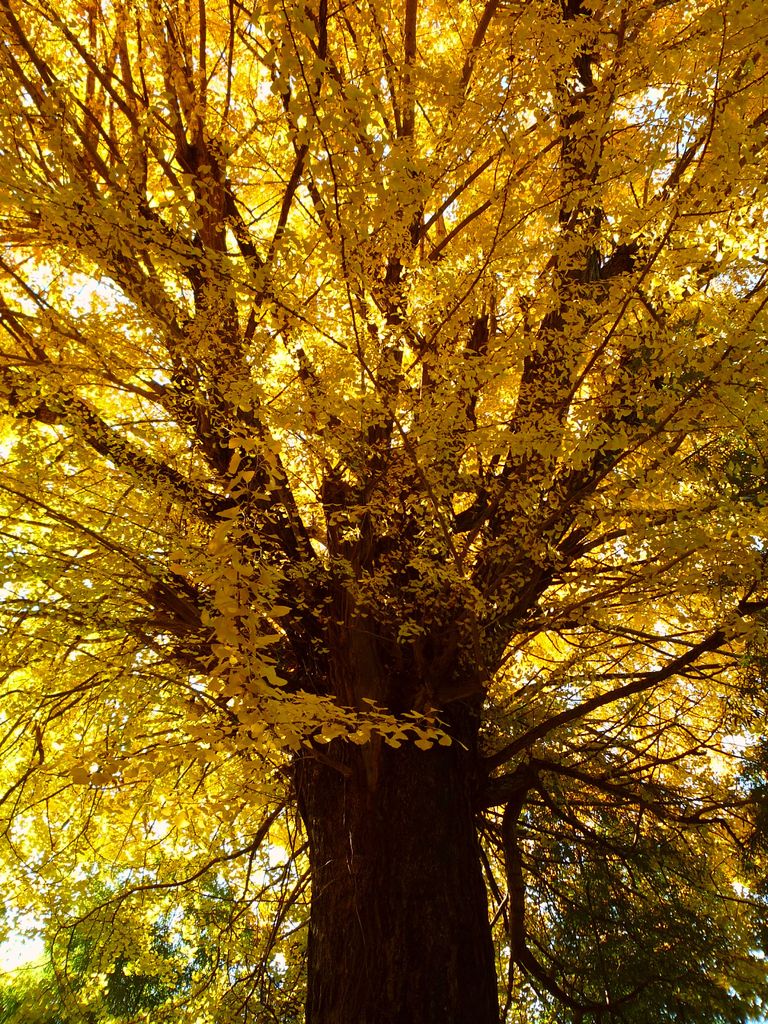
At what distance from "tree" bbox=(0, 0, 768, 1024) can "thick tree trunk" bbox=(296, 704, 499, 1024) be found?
0.05 feet

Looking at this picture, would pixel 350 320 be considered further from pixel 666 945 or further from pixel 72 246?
pixel 666 945

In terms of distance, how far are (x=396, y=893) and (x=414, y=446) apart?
197cm

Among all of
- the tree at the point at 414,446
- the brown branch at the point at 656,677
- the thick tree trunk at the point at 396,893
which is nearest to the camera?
the tree at the point at 414,446

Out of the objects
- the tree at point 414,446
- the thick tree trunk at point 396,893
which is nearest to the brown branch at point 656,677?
the tree at point 414,446

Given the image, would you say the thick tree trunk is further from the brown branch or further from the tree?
the brown branch

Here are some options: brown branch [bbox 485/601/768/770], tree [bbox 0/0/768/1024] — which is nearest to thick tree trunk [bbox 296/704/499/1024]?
tree [bbox 0/0/768/1024]

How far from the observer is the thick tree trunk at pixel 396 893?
2.81 metres

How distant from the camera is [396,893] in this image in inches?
119

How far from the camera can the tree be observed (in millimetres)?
2605

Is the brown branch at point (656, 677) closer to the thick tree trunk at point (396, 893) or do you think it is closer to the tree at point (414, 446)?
the tree at point (414, 446)

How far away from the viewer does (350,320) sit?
3039 millimetres

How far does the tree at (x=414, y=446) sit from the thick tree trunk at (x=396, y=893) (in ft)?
0.05

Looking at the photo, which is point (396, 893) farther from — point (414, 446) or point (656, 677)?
point (414, 446)

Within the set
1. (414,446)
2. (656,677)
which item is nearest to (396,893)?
(656,677)
